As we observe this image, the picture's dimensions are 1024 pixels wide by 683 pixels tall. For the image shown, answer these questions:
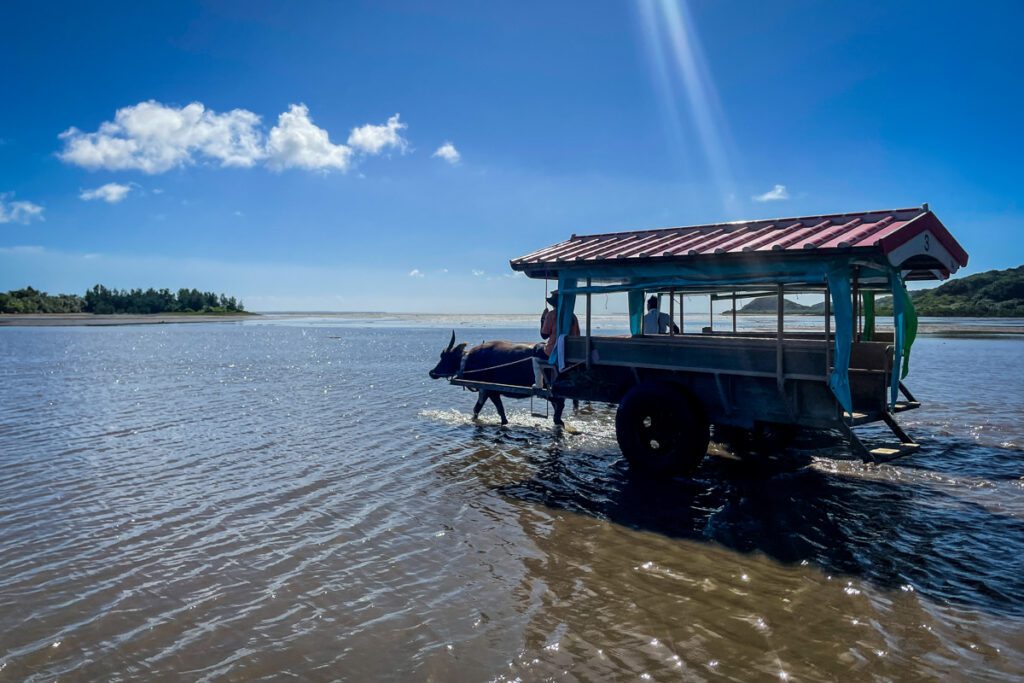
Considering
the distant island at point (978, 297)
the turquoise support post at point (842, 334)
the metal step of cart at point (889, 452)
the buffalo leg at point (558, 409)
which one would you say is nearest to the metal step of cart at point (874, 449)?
the metal step of cart at point (889, 452)

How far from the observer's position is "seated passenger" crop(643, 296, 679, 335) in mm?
11578

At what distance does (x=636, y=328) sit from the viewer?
12430 millimetres

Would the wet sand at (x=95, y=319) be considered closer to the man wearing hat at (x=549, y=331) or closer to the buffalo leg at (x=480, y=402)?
the buffalo leg at (x=480, y=402)

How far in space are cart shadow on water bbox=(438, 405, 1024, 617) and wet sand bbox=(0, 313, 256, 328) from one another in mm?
77365

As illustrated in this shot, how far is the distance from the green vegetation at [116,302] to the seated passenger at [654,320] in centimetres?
10122

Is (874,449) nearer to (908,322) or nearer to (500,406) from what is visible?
(908,322)

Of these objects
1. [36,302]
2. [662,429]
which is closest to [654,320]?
[662,429]

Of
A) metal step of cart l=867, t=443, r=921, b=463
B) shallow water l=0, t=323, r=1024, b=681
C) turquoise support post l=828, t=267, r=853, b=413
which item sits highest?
turquoise support post l=828, t=267, r=853, b=413

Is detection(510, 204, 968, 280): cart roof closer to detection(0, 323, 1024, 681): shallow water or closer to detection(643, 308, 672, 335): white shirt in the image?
detection(643, 308, 672, 335): white shirt

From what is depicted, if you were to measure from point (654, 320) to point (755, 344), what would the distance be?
340cm

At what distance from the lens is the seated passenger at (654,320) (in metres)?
11.6

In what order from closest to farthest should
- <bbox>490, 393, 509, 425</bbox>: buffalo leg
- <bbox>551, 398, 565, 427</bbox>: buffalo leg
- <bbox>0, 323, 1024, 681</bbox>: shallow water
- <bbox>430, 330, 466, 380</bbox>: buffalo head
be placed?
<bbox>0, 323, 1024, 681</bbox>: shallow water → <bbox>551, 398, 565, 427</bbox>: buffalo leg → <bbox>490, 393, 509, 425</bbox>: buffalo leg → <bbox>430, 330, 466, 380</bbox>: buffalo head

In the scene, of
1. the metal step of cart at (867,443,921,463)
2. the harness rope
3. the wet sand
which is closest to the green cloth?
the metal step of cart at (867,443,921,463)

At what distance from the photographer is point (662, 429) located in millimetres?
8789
